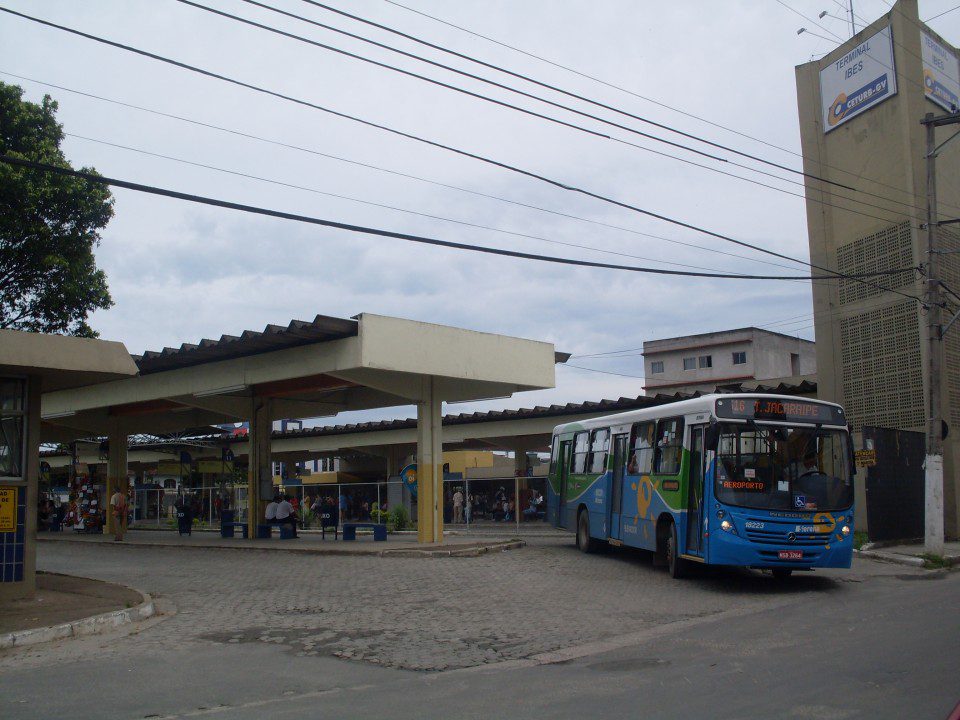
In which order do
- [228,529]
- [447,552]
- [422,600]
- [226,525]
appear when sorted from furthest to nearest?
[228,529]
[226,525]
[447,552]
[422,600]

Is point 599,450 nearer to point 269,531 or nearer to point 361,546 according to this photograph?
point 361,546

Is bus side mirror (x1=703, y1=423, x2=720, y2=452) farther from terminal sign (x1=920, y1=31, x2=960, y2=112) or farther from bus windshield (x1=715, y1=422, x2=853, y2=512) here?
terminal sign (x1=920, y1=31, x2=960, y2=112)

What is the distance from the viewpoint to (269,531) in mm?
28859

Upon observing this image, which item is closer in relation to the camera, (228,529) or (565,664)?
(565,664)

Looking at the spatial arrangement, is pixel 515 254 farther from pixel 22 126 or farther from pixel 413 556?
pixel 22 126

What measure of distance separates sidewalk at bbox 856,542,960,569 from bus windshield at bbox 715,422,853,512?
4877mm

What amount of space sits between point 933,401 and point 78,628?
16.8 m

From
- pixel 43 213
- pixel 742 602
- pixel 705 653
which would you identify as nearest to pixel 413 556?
pixel 742 602

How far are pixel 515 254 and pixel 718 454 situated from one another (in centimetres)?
459

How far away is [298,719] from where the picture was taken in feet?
23.2

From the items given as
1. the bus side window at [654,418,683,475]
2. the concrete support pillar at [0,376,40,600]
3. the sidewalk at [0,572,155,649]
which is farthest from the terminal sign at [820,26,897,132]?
the sidewalk at [0,572,155,649]

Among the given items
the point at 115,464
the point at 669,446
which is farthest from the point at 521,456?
the point at 669,446

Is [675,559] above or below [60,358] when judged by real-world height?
below

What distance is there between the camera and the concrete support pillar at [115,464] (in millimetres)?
33906
